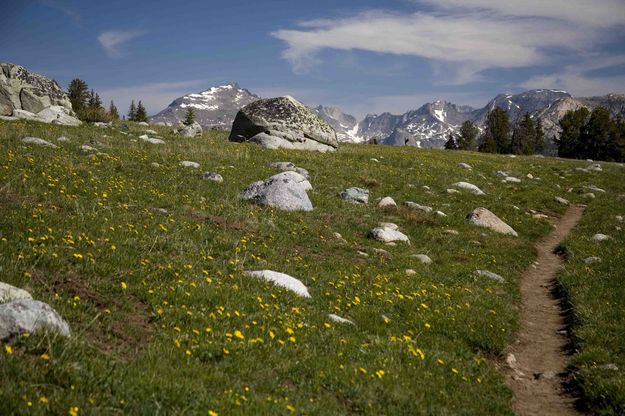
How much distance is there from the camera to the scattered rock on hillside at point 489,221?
21.1 metres

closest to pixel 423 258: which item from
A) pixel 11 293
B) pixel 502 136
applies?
pixel 11 293

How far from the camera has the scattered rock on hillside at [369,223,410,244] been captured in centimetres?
1706

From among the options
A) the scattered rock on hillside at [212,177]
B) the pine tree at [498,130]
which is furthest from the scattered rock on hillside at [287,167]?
the pine tree at [498,130]

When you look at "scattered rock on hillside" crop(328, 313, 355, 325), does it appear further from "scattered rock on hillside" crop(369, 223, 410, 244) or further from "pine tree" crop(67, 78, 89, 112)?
"pine tree" crop(67, 78, 89, 112)

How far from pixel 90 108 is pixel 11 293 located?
135 ft

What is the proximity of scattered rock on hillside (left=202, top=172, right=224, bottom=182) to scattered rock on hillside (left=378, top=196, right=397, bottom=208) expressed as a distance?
7.45 meters

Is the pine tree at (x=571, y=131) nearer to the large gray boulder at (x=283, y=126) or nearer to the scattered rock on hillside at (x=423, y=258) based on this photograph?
the large gray boulder at (x=283, y=126)

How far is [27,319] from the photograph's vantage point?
6.05m

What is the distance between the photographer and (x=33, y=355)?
5770 millimetres

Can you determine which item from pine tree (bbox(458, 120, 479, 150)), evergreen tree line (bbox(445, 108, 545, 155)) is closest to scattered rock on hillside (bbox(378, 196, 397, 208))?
evergreen tree line (bbox(445, 108, 545, 155))

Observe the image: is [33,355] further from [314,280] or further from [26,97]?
[26,97]

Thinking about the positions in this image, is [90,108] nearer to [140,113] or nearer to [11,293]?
[11,293]

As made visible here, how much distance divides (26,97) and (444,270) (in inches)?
1475

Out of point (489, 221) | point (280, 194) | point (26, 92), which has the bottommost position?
point (489, 221)
